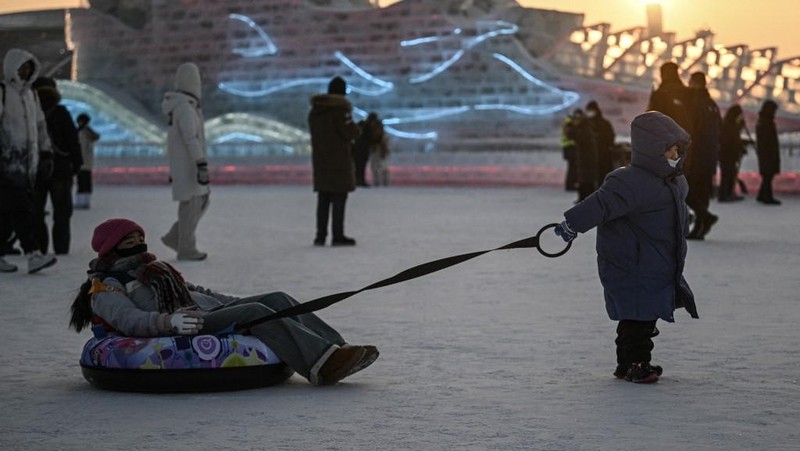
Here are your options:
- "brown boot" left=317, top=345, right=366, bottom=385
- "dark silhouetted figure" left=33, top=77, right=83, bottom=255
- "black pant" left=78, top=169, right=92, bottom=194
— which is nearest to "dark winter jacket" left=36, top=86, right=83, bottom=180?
"dark silhouetted figure" left=33, top=77, right=83, bottom=255

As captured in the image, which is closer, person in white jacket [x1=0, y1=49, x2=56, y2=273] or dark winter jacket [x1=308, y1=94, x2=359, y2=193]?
person in white jacket [x1=0, y1=49, x2=56, y2=273]

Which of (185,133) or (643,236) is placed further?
(185,133)

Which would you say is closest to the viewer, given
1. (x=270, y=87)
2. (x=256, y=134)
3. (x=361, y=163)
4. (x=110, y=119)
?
(x=361, y=163)

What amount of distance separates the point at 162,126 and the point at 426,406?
3804 centimetres

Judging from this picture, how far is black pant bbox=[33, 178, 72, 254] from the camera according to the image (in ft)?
42.7

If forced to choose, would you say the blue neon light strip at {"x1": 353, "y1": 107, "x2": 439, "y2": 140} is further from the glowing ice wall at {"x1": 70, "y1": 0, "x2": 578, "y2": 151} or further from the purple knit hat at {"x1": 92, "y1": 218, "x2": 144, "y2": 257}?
the purple knit hat at {"x1": 92, "y1": 218, "x2": 144, "y2": 257}

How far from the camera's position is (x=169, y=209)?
22.7m

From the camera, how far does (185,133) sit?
13.2 meters

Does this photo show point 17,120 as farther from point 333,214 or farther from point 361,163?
point 361,163

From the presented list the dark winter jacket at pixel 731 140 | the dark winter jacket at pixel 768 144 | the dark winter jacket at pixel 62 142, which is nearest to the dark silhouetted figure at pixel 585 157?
the dark winter jacket at pixel 731 140

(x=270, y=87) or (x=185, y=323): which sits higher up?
(x=185, y=323)

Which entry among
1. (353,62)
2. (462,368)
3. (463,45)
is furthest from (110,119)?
(462,368)

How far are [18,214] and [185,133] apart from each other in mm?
1715

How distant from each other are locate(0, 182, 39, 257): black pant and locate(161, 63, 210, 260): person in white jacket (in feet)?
4.98
